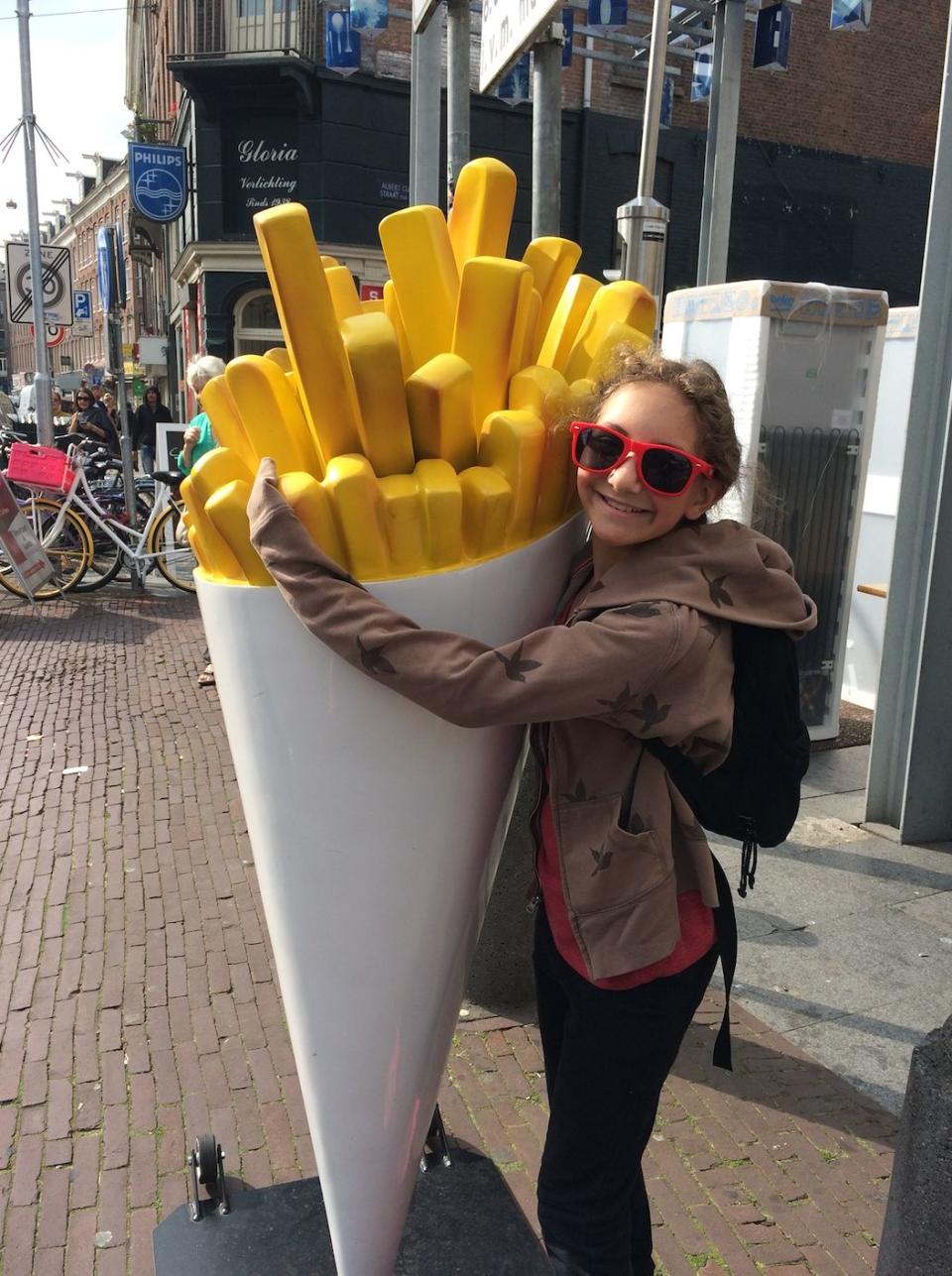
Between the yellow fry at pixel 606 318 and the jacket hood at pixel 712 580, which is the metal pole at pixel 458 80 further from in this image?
the jacket hood at pixel 712 580

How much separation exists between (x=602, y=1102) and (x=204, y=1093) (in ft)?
5.21

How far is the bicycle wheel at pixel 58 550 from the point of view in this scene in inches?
342

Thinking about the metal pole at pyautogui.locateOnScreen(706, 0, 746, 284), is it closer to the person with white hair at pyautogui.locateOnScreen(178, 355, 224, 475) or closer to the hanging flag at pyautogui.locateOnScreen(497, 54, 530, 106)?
the hanging flag at pyautogui.locateOnScreen(497, 54, 530, 106)

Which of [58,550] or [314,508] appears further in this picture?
[58,550]

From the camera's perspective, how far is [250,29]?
15.2 metres

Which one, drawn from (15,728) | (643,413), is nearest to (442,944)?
(643,413)

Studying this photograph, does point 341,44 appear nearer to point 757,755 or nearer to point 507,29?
point 507,29

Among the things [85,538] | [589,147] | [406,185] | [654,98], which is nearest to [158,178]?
[406,185]

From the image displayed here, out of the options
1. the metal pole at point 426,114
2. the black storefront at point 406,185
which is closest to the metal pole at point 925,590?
the metal pole at point 426,114

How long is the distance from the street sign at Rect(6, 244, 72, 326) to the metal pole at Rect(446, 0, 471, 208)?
10871 millimetres

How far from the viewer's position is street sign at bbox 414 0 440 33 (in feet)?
11.3

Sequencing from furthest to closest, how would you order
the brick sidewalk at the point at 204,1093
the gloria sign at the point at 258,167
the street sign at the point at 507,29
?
the gloria sign at the point at 258,167
the street sign at the point at 507,29
the brick sidewalk at the point at 204,1093

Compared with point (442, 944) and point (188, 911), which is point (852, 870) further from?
point (442, 944)

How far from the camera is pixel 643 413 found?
4.49 ft
